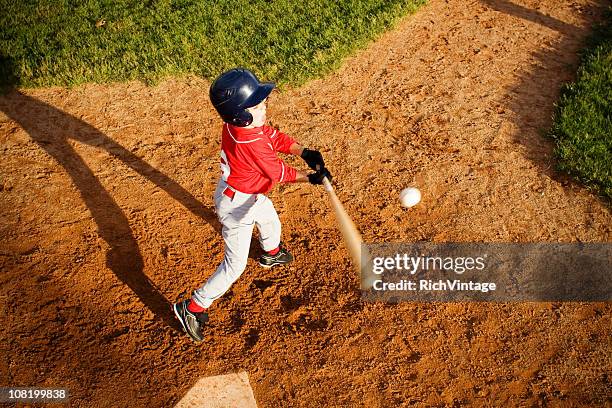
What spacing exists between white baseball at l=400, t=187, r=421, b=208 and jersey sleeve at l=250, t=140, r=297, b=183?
68.4 inches

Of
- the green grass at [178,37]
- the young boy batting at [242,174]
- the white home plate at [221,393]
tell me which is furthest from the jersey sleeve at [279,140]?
the green grass at [178,37]

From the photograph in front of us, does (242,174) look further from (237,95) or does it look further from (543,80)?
(543,80)

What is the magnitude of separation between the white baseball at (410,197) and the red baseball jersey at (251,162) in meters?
1.66

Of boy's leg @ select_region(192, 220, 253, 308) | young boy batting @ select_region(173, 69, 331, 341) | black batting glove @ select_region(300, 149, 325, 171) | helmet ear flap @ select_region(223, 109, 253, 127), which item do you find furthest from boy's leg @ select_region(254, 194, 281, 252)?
helmet ear flap @ select_region(223, 109, 253, 127)

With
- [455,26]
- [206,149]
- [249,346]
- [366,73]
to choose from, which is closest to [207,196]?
[206,149]

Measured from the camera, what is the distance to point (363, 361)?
4.02m

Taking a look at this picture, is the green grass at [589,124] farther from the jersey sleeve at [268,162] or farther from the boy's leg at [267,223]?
the jersey sleeve at [268,162]

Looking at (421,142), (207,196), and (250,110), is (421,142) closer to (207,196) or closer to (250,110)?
(207,196)

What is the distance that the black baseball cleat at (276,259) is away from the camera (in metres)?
4.74

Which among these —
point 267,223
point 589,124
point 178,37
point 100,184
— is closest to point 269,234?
point 267,223

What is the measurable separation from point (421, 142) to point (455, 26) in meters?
2.93

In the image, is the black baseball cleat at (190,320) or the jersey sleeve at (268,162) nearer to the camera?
the jersey sleeve at (268,162)

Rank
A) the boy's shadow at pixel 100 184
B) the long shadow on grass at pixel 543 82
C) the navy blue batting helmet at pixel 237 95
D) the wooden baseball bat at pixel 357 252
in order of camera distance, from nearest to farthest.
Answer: the navy blue batting helmet at pixel 237 95, the wooden baseball bat at pixel 357 252, the boy's shadow at pixel 100 184, the long shadow on grass at pixel 543 82

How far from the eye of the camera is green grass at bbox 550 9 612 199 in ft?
17.7
